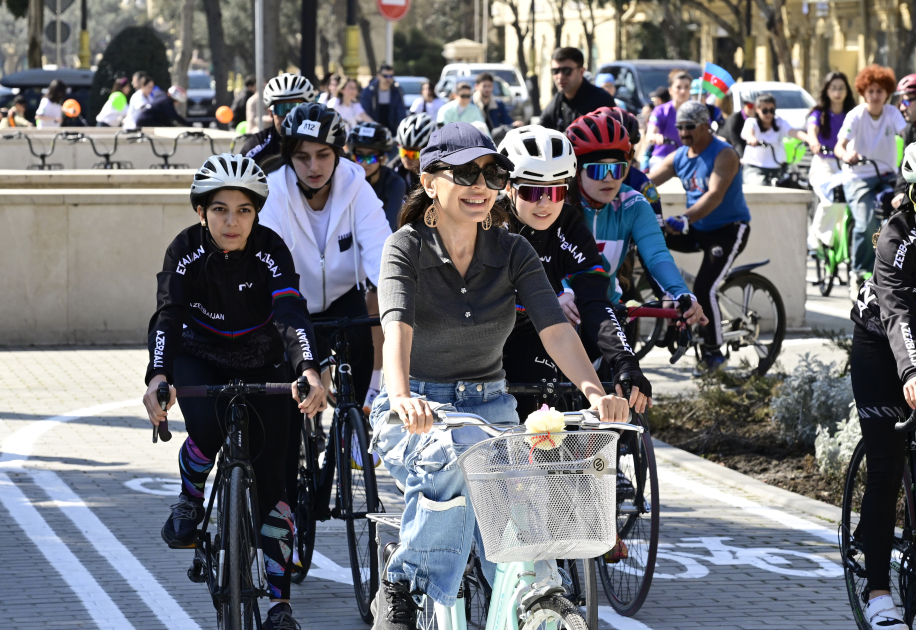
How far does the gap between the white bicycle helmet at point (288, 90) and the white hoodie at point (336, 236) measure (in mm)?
2762

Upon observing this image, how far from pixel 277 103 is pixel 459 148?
5006 millimetres

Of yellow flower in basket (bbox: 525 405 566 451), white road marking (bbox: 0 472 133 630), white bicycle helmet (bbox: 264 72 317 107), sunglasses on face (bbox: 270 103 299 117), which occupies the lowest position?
white road marking (bbox: 0 472 133 630)

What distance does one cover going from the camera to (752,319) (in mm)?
10398

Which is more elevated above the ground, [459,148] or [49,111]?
[49,111]

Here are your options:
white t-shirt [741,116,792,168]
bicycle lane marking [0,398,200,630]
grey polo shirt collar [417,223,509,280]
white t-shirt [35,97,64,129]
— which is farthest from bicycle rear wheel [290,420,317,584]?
white t-shirt [35,97,64,129]

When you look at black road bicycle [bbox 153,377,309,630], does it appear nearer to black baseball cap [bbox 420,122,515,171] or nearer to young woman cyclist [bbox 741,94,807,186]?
black baseball cap [bbox 420,122,515,171]

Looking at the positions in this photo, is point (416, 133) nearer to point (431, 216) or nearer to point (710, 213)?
point (710, 213)

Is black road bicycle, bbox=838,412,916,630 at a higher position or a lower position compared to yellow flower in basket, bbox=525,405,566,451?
lower

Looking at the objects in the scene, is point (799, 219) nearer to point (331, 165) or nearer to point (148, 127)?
point (331, 165)

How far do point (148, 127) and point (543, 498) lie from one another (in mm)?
23351

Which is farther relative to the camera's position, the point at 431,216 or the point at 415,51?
the point at 415,51

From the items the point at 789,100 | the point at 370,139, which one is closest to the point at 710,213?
the point at 370,139

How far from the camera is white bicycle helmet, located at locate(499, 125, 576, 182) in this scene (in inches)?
208

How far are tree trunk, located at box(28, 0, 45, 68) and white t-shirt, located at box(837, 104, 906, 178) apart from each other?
1232 inches
